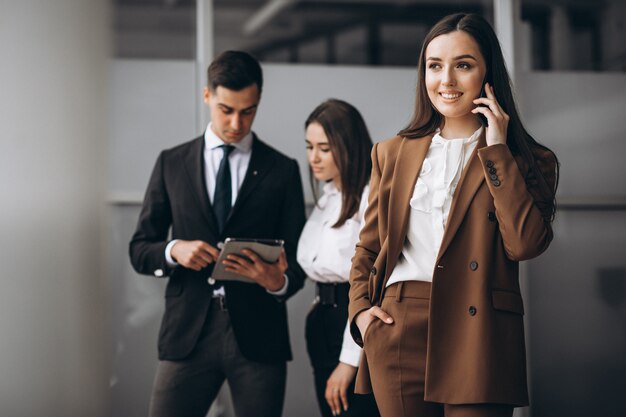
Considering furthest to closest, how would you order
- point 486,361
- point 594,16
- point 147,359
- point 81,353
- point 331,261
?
point 594,16 → point 147,359 → point 331,261 → point 81,353 → point 486,361

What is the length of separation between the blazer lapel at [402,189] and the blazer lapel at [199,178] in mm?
989

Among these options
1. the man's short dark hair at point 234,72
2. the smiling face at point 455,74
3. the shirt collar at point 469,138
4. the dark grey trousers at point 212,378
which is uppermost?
the man's short dark hair at point 234,72

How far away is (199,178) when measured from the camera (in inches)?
120

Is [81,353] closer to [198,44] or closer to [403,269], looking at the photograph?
[403,269]

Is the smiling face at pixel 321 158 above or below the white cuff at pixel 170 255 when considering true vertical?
above

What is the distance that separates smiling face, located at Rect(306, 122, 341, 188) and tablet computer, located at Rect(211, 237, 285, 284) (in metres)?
0.38

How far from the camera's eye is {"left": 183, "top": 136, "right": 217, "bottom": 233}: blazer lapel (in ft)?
9.86

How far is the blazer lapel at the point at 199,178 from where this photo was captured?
118 inches

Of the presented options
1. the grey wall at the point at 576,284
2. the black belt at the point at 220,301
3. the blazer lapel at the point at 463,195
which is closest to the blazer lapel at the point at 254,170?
the black belt at the point at 220,301

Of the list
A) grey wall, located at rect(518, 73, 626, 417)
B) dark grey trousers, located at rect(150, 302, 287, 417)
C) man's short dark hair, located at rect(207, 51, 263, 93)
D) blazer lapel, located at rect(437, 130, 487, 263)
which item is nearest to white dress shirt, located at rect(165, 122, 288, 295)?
man's short dark hair, located at rect(207, 51, 263, 93)

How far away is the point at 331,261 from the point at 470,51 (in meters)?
1.09

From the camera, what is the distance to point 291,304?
13.7 ft

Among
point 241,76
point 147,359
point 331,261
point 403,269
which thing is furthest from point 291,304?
point 403,269

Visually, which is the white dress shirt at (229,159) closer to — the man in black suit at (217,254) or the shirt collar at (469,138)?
the man in black suit at (217,254)
